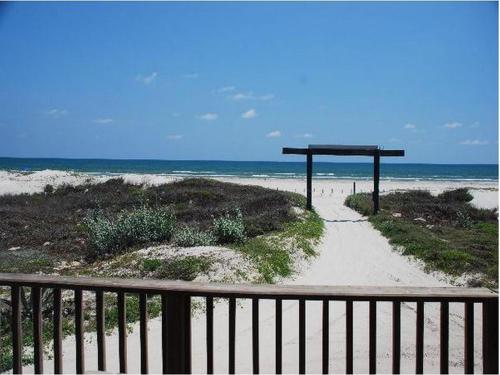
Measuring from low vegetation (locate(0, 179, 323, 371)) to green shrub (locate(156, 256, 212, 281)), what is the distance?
0.02 m

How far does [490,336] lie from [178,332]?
179 centimetres

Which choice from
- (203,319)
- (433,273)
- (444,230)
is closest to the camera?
(203,319)

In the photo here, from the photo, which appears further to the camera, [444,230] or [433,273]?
[444,230]

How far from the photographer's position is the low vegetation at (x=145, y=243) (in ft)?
29.5

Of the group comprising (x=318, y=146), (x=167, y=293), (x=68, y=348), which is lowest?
(x=68, y=348)

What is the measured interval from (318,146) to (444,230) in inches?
272

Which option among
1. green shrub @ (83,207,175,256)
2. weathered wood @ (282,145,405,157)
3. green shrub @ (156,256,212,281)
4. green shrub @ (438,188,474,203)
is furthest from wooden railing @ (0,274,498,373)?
green shrub @ (438,188,474,203)

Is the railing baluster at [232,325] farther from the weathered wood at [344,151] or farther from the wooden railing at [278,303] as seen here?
the weathered wood at [344,151]

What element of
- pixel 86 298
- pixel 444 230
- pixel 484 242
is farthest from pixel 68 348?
pixel 444 230

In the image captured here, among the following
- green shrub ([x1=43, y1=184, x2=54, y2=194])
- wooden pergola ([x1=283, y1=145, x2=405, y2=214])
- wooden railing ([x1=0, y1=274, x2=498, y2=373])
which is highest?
wooden pergola ([x1=283, y1=145, x2=405, y2=214])

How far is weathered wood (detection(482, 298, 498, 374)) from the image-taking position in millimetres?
2672

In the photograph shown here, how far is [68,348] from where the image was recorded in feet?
19.8

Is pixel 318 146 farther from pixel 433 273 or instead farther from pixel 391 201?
pixel 433 273

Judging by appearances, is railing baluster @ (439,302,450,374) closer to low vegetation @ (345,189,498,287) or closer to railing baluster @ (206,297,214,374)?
railing baluster @ (206,297,214,374)
